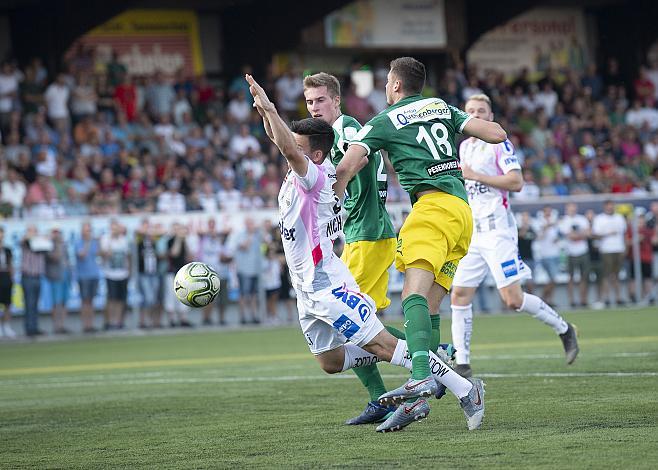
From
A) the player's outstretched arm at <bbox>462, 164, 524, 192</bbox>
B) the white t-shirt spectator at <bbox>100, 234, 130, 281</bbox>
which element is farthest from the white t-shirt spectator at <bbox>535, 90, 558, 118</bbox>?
the player's outstretched arm at <bbox>462, 164, 524, 192</bbox>

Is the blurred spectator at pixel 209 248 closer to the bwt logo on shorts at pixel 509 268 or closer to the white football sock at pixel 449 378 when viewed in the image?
the bwt logo on shorts at pixel 509 268

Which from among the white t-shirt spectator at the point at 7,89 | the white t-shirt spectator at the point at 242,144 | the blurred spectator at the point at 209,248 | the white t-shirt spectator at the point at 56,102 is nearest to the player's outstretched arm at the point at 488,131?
the blurred spectator at the point at 209,248

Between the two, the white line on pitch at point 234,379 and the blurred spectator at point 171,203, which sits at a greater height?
the blurred spectator at point 171,203

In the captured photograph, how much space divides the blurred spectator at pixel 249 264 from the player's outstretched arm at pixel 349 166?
610 inches

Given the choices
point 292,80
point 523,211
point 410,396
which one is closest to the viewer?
point 410,396

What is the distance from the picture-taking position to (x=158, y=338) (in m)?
20.6

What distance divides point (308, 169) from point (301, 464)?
1887 millimetres

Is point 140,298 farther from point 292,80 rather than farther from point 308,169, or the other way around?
point 308,169

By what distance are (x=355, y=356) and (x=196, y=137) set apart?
18.5 meters

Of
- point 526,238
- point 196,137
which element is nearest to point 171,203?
point 196,137

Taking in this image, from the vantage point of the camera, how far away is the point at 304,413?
899cm

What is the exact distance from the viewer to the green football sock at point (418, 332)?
24.6 ft

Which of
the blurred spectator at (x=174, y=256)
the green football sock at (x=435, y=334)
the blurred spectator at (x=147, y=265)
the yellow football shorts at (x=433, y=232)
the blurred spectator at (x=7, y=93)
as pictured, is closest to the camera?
the yellow football shorts at (x=433, y=232)

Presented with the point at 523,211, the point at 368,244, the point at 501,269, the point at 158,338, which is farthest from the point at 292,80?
the point at 368,244
